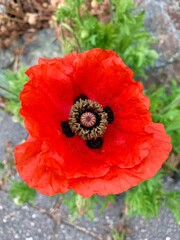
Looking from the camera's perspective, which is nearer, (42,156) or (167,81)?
(42,156)

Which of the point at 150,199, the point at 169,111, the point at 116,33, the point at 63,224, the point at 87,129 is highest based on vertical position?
the point at 116,33

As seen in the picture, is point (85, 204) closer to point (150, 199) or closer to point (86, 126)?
point (150, 199)

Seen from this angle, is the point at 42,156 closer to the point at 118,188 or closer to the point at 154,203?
the point at 118,188

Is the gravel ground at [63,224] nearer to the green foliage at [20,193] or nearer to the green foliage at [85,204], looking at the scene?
Result: the green foliage at [85,204]

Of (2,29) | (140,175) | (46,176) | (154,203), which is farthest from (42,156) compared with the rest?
(2,29)

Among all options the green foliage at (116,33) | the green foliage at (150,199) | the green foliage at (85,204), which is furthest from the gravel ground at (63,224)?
A: the green foliage at (116,33)

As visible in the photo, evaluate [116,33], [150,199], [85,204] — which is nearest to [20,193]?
[85,204]

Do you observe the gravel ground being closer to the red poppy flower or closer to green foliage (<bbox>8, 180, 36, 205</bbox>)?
green foliage (<bbox>8, 180, 36, 205</bbox>)
